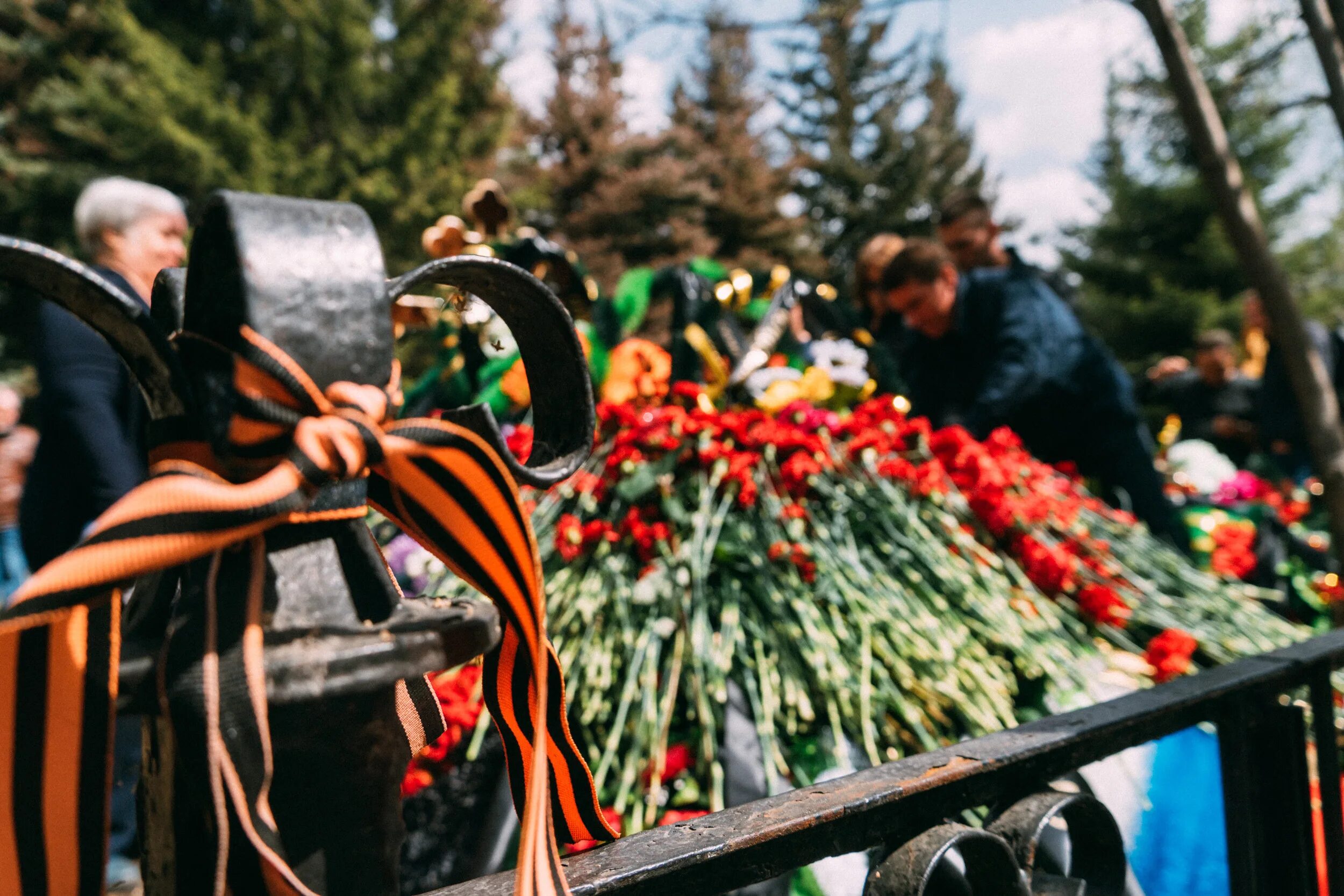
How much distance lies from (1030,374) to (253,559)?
254cm

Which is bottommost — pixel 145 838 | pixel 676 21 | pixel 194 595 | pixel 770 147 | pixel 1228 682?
pixel 1228 682

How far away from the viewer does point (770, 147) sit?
21781 millimetres

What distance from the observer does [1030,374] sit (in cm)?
264

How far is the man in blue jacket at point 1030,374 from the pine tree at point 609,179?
14345mm

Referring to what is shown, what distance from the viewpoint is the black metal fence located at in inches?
27.0

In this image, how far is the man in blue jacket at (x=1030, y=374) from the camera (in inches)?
105

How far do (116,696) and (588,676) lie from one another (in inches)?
39.4

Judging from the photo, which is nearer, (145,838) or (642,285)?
(145,838)

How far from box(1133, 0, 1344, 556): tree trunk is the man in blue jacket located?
0.44 metres

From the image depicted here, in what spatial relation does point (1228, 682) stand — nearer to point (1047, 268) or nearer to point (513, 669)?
point (513, 669)

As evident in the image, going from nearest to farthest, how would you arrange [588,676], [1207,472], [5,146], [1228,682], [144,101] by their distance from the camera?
[1228,682] → [588,676] → [1207,472] → [144,101] → [5,146]

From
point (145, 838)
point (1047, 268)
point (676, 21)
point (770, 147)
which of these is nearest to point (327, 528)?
point (145, 838)

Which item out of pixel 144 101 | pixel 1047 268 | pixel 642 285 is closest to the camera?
pixel 642 285

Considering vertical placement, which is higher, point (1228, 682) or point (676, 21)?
point (676, 21)
